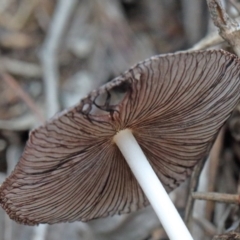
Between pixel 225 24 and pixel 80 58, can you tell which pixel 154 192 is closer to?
pixel 225 24

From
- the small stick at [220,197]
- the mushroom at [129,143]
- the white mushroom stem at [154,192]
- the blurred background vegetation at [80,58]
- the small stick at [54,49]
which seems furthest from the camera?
the small stick at [54,49]

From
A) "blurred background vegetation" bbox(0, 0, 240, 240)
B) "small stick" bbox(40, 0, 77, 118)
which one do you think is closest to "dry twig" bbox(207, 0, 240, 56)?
"blurred background vegetation" bbox(0, 0, 240, 240)

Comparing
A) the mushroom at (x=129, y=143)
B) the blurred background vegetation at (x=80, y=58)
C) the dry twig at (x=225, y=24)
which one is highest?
the blurred background vegetation at (x=80, y=58)

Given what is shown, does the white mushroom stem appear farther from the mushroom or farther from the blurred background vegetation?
the blurred background vegetation

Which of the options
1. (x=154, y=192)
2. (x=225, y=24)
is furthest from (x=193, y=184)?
(x=225, y=24)

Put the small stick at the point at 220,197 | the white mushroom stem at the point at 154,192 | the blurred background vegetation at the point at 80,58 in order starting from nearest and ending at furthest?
the white mushroom stem at the point at 154,192
the small stick at the point at 220,197
the blurred background vegetation at the point at 80,58

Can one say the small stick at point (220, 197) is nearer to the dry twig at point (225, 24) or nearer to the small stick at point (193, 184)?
the small stick at point (193, 184)

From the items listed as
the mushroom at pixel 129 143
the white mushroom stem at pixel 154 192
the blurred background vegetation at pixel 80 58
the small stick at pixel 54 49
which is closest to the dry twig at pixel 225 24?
the mushroom at pixel 129 143

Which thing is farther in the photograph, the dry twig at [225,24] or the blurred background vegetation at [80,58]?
the blurred background vegetation at [80,58]

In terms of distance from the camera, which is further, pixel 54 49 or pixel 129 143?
pixel 54 49

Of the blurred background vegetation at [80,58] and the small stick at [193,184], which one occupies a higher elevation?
the blurred background vegetation at [80,58]
